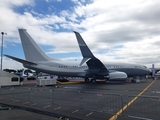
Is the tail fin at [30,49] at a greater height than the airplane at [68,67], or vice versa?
the tail fin at [30,49]

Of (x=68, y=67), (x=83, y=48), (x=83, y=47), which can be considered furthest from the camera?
(x=68, y=67)

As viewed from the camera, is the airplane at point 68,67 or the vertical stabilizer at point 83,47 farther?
the airplane at point 68,67

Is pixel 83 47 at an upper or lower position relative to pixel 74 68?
upper

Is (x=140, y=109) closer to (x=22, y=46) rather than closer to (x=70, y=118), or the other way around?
(x=70, y=118)

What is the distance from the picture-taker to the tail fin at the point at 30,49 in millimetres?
30703

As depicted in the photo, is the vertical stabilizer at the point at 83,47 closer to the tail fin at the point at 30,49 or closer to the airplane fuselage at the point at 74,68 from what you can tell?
the airplane fuselage at the point at 74,68

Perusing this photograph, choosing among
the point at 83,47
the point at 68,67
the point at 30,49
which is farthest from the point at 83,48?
the point at 30,49

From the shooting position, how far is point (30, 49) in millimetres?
31156

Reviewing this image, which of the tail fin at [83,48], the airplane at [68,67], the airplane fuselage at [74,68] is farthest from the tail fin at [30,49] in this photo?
the tail fin at [83,48]

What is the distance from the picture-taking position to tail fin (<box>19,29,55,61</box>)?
3070 centimetres

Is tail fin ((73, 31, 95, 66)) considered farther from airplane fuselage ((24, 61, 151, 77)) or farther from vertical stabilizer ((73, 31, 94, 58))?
airplane fuselage ((24, 61, 151, 77))

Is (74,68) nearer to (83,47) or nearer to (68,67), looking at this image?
(68,67)

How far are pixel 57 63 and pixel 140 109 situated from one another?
25.4 metres

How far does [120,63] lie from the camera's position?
1308 inches
